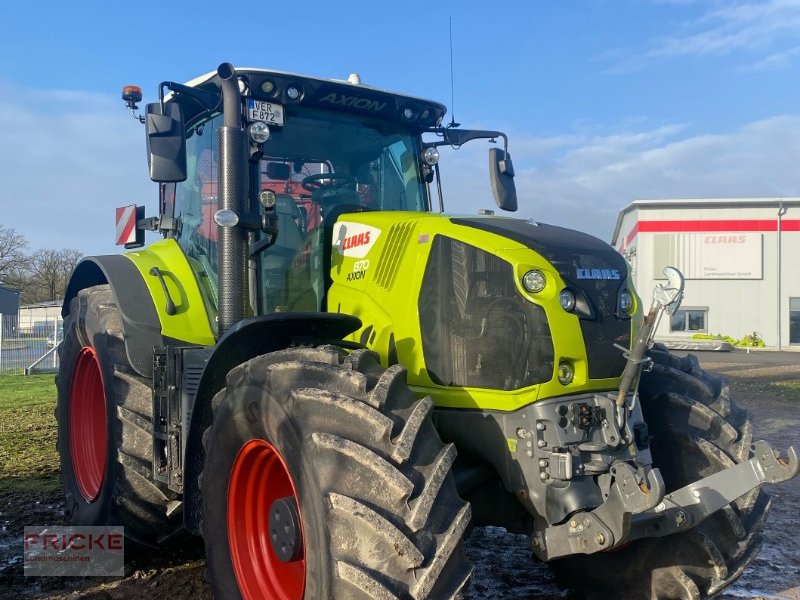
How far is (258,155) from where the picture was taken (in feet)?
12.9

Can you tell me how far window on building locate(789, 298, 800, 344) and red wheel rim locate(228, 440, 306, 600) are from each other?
36453 millimetres

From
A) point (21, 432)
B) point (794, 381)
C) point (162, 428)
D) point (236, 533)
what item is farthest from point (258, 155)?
point (794, 381)

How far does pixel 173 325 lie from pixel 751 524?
10.6 feet

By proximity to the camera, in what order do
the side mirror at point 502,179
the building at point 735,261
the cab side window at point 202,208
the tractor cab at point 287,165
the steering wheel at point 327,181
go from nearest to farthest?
the tractor cab at point 287,165
the steering wheel at point 327,181
the cab side window at point 202,208
the side mirror at point 502,179
the building at point 735,261

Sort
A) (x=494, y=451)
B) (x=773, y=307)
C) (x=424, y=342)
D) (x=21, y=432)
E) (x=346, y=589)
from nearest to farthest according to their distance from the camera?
(x=346, y=589) < (x=494, y=451) < (x=424, y=342) < (x=21, y=432) < (x=773, y=307)

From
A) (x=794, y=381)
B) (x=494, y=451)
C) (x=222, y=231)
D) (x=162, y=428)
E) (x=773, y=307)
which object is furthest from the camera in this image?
(x=773, y=307)

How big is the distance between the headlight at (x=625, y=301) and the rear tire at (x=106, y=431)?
2.67 meters

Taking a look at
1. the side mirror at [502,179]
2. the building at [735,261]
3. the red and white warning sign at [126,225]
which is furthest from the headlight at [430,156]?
the building at [735,261]

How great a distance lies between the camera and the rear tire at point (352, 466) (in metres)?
2.49

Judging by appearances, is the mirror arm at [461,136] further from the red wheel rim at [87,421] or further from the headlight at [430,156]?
the red wheel rim at [87,421]

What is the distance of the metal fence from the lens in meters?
18.6

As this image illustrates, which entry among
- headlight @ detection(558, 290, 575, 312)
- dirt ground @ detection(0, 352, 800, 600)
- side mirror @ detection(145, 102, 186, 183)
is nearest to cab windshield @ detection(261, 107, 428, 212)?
side mirror @ detection(145, 102, 186, 183)

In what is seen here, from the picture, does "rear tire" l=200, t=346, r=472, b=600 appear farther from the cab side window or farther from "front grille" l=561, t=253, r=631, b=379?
the cab side window

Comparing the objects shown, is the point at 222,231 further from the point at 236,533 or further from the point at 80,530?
the point at 80,530
